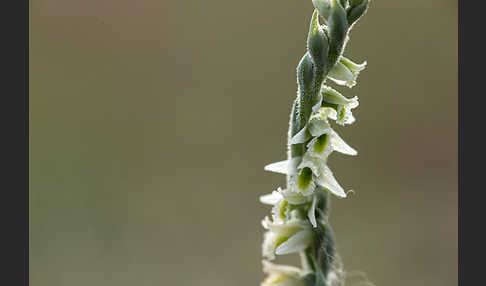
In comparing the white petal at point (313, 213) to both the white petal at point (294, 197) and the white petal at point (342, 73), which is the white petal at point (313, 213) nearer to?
the white petal at point (294, 197)

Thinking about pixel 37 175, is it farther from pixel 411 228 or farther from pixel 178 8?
pixel 411 228

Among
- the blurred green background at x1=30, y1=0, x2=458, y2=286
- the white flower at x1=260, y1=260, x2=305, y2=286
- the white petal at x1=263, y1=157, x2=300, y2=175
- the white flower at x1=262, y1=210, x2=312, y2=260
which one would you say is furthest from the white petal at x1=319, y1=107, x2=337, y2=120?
the blurred green background at x1=30, y1=0, x2=458, y2=286

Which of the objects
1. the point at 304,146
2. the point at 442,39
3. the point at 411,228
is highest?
the point at 442,39

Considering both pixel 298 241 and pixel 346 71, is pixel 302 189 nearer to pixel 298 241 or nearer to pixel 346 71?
pixel 298 241

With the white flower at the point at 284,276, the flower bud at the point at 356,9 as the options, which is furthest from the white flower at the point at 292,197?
the flower bud at the point at 356,9

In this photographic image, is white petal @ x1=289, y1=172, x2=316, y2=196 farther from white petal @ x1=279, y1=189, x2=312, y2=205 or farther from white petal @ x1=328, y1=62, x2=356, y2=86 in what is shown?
white petal @ x1=328, y1=62, x2=356, y2=86

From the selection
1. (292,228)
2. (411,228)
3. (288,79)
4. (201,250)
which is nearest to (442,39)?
(288,79)

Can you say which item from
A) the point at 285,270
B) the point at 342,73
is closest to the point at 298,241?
the point at 285,270
